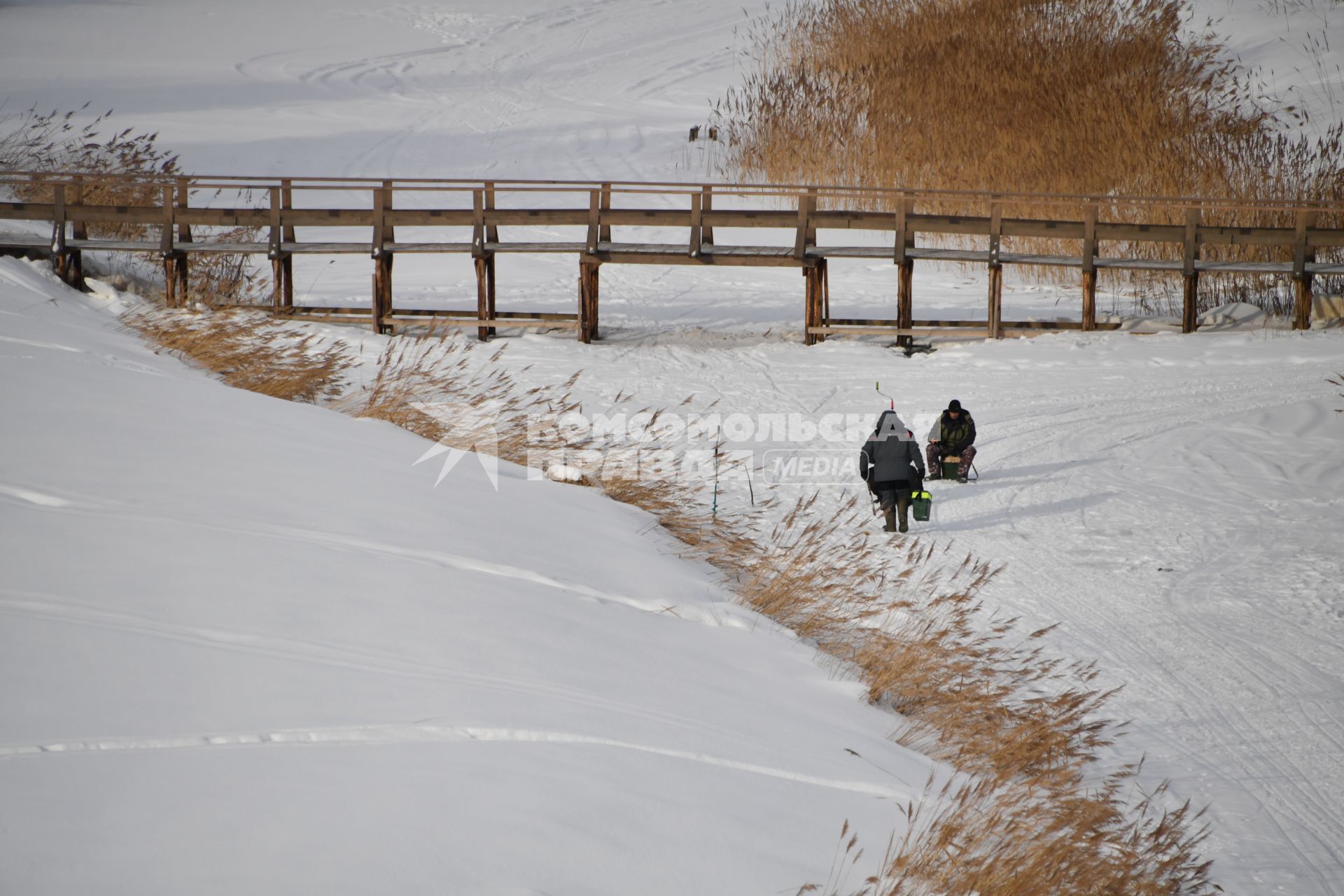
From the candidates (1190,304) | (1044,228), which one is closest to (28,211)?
(1044,228)

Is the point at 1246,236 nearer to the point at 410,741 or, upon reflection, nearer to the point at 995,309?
the point at 995,309

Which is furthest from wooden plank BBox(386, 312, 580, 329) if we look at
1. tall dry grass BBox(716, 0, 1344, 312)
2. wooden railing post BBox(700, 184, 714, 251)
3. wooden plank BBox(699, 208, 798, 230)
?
tall dry grass BBox(716, 0, 1344, 312)

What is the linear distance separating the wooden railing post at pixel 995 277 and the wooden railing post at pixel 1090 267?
1005 millimetres

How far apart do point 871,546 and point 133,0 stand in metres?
37.4

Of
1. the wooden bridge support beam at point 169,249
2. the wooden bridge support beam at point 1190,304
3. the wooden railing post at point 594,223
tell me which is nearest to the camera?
the wooden bridge support beam at point 1190,304

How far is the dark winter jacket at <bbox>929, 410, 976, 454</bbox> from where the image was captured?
9055mm

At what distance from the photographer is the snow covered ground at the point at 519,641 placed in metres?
2.41

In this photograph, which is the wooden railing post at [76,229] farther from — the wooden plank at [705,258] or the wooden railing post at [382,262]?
the wooden plank at [705,258]

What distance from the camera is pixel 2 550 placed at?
3.06 metres

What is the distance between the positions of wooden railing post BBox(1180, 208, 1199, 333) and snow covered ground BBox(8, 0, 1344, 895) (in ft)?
6.54

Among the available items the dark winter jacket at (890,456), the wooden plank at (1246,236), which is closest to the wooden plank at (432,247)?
the dark winter jacket at (890,456)

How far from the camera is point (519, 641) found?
3484 millimetres

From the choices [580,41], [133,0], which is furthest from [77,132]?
[133,0]

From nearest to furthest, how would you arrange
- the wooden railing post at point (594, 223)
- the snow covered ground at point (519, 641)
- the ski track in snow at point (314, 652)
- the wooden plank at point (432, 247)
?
the snow covered ground at point (519, 641) → the ski track in snow at point (314, 652) → the wooden railing post at point (594, 223) → the wooden plank at point (432, 247)
